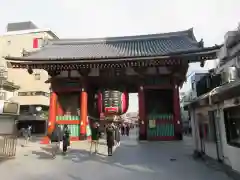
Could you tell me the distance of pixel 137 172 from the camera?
25.6 ft

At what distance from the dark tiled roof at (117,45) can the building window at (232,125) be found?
1319 centimetres

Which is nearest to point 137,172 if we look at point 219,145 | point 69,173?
point 69,173

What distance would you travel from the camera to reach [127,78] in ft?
63.6

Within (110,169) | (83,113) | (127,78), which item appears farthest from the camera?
(127,78)

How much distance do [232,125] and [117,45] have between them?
18.1 metres

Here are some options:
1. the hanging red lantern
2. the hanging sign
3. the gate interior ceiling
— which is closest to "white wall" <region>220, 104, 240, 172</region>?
the gate interior ceiling

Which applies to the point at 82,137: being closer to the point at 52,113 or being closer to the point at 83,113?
the point at 83,113

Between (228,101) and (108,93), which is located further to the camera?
(108,93)

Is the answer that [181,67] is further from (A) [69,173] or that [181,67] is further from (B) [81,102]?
(A) [69,173]

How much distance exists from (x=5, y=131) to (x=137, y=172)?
657 cm

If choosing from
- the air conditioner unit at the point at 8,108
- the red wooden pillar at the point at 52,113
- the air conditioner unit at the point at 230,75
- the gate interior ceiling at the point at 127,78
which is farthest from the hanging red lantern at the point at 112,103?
the air conditioner unit at the point at 230,75

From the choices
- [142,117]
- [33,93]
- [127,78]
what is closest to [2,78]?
[33,93]

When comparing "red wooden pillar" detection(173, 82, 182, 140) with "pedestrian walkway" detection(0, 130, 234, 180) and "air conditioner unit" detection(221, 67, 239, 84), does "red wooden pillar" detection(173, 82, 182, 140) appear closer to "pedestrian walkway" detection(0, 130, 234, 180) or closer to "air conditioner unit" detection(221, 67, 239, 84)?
"pedestrian walkway" detection(0, 130, 234, 180)

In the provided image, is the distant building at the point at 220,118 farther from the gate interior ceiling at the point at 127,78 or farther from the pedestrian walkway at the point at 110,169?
the gate interior ceiling at the point at 127,78
